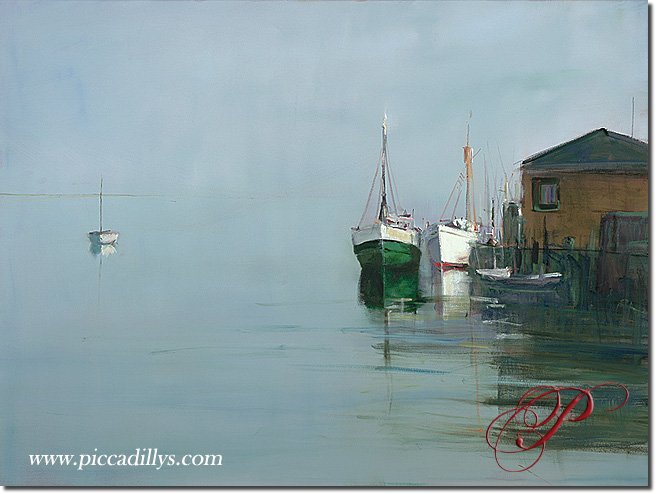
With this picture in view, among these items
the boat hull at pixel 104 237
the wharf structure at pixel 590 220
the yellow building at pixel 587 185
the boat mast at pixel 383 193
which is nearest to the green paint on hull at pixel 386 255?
the boat mast at pixel 383 193

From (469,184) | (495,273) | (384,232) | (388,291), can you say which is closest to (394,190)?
(384,232)

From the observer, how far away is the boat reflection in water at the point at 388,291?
124 inches

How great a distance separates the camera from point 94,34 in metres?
3.18

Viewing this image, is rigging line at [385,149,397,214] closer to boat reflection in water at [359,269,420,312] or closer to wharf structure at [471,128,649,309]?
boat reflection in water at [359,269,420,312]

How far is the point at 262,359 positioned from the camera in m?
3.08

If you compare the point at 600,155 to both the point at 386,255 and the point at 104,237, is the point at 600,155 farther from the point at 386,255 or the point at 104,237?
the point at 104,237

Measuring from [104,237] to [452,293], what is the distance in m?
1.44

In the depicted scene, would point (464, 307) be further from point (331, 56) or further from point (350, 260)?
point (331, 56)

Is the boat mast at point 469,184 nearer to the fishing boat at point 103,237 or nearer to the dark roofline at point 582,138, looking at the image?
the dark roofline at point 582,138

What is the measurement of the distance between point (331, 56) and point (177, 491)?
1872 mm

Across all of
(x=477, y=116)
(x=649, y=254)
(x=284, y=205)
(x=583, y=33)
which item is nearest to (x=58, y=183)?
(x=284, y=205)

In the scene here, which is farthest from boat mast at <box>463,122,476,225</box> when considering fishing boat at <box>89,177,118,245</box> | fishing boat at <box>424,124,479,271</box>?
fishing boat at <box>89,177,118,245</box>

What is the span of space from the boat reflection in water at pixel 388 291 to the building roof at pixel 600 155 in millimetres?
686

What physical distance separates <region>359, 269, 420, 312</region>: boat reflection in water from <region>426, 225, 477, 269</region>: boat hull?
0.49 feet
